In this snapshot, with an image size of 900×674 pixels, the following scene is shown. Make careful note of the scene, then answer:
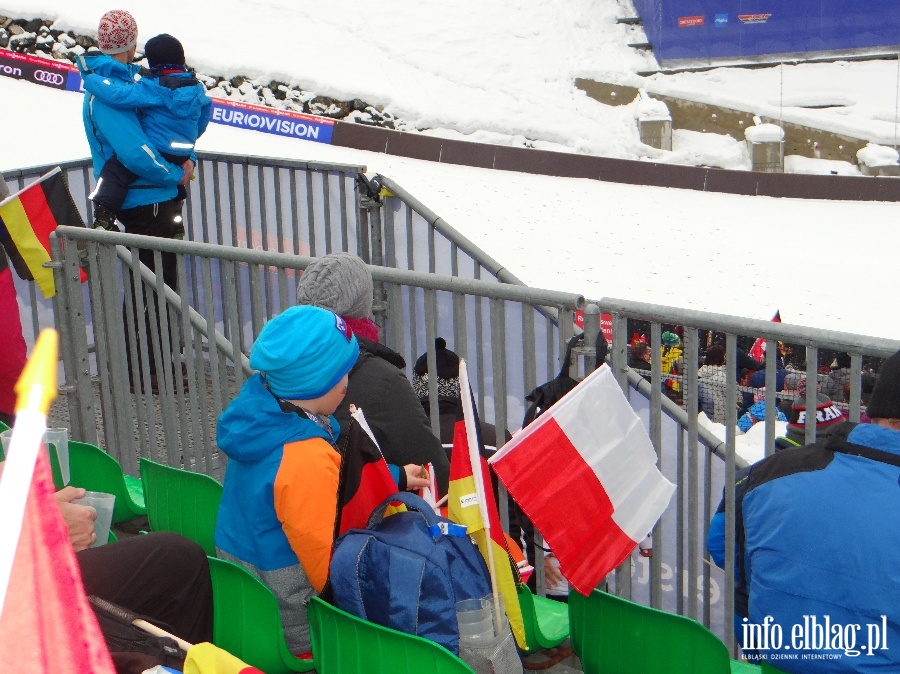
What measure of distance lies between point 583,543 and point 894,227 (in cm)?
1336

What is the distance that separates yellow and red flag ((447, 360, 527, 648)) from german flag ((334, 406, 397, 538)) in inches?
7.8

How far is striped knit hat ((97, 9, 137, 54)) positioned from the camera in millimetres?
6730

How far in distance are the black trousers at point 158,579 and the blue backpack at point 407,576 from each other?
16.3 inches

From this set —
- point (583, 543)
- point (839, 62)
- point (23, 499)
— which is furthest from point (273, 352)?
point (839, 62)

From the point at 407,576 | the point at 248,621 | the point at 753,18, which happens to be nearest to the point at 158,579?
the point at 248,621

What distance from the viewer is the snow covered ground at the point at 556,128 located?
43.2 ft

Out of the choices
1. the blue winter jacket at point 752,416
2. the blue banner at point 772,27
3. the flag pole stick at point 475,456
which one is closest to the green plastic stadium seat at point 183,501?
the flag pole stick at point 475,456

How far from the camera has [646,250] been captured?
555 inches

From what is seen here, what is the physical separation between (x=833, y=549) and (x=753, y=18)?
20.0m

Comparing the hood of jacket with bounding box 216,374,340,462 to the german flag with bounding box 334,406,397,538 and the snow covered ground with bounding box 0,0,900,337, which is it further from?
the snow covered ground with bounding box 0,0,900,337

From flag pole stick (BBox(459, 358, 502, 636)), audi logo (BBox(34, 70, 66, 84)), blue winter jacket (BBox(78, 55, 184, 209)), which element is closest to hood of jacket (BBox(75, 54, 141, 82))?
blue winter jacket (BBox(78, 55, 184, 209))

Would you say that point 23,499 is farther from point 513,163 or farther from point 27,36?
point 27,36

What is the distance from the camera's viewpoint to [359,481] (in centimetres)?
310

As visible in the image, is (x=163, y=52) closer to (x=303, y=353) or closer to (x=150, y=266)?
(x=150, y=266)
